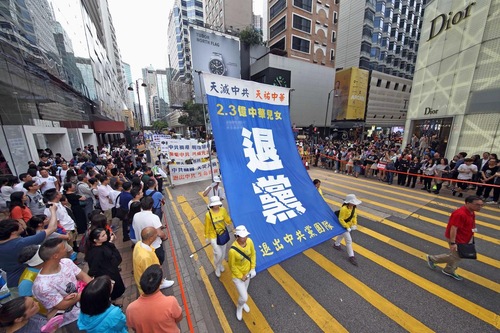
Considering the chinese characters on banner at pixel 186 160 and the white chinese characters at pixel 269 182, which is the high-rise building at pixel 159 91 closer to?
the chinese characters on banner at pixel 186 160

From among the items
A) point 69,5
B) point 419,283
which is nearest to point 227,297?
point 419,283

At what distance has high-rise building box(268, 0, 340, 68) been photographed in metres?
30.0

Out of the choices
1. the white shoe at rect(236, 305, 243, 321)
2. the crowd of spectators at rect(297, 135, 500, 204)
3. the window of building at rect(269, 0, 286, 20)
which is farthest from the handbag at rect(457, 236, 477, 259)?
the window of building at rect(269, 0, 286, 20)

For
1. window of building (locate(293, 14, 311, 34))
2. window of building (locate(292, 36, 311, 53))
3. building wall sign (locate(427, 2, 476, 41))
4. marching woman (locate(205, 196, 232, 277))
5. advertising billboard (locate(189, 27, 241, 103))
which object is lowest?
marching woman (locate(205, 196, 232, 277))

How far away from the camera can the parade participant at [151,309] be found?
1976 millimetres

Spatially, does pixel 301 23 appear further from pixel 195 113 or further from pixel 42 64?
pixel 42 64

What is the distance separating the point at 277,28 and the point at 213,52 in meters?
14.3

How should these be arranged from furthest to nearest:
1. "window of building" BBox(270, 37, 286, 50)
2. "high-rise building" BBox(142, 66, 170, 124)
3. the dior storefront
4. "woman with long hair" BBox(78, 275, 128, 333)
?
"high-rise building" BBox(142, 66, 170, 124), "window of building" BBox(270, 37, 286, 50), the dior storefront, "woman with long hair" BBox(78, 275, 128, 333)

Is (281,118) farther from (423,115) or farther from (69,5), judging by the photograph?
(69,5)

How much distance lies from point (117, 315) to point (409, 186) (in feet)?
40.8

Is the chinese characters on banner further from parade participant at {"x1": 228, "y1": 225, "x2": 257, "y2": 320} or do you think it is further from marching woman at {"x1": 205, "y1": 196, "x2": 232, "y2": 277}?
parade participant at {"x1": 228, "y1": 225, "x2": 257, "y2": 320}

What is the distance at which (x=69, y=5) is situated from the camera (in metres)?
19.5

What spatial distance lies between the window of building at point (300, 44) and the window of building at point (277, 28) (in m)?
2.76

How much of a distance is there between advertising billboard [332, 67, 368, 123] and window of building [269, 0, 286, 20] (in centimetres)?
1496
